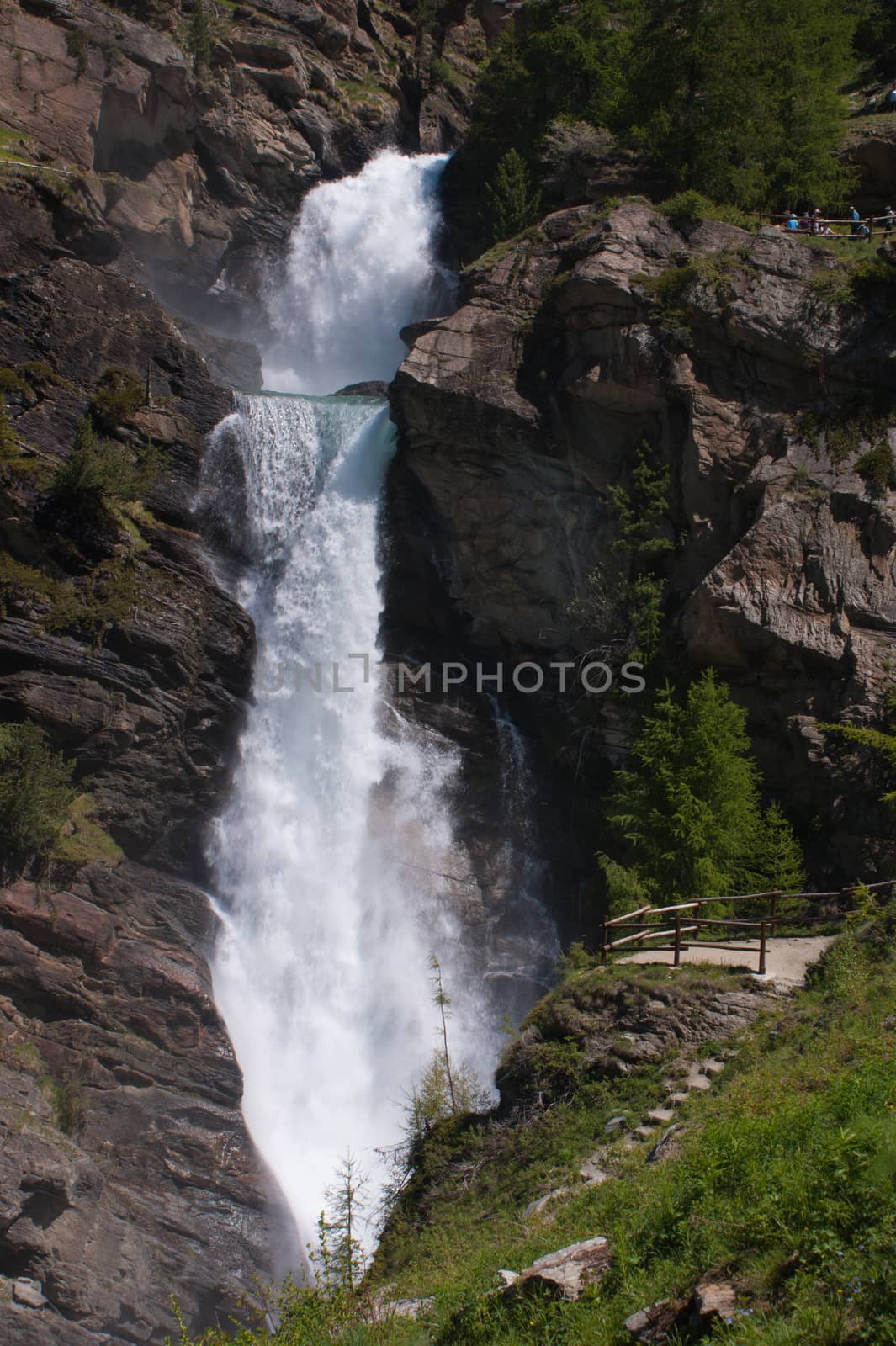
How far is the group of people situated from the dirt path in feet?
62.1

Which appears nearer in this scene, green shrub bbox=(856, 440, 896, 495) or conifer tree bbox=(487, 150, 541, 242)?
green shrub bbox=(856, 440, 896, 495)

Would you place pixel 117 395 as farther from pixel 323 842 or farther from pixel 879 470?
pixel 879 470

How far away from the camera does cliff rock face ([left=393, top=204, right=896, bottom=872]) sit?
66.3 ft

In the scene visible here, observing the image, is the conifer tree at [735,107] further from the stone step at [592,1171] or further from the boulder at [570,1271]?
the boulder at [570,1271]

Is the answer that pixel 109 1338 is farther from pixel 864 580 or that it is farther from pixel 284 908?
pixel 864 580

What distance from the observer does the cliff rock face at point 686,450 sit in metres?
20.2

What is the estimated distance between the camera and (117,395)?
23.7 metres

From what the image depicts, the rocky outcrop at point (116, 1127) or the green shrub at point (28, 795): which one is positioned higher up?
the green shrub at point (28, 795)

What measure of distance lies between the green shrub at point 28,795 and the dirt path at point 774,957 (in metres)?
11.3

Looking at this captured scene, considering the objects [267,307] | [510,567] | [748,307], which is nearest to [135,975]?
[510,567]

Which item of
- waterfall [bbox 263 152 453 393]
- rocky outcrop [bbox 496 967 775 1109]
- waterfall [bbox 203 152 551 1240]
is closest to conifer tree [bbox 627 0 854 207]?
waterfall [bbox 263 152 453 393]

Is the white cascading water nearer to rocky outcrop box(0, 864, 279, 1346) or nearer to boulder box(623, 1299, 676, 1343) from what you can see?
rocky outcrop box(0, 864, 279, 1346)

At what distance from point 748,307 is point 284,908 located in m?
17.7

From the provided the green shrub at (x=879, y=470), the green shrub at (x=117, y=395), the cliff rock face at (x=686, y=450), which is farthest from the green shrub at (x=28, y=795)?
the green shrub at (x=879, y=470)
